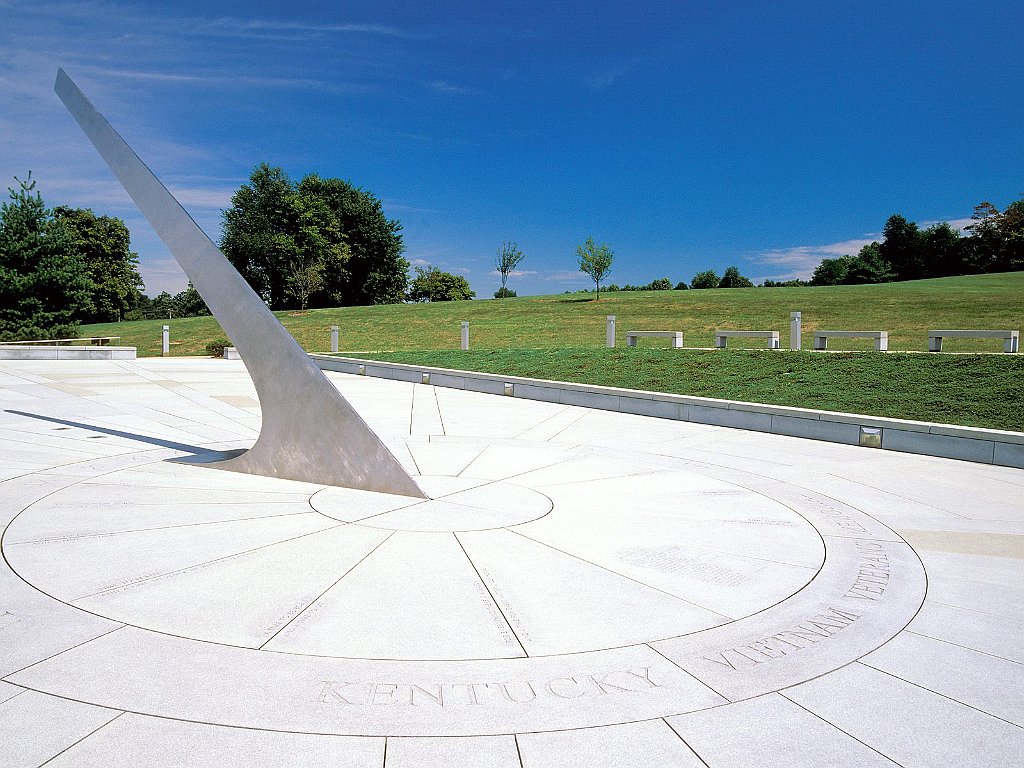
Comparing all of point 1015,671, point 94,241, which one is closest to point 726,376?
point 1015,671

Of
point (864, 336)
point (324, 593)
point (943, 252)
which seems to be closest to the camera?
point (324, 593)

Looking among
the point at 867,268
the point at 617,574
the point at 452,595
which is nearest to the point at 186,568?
the point at 452,595

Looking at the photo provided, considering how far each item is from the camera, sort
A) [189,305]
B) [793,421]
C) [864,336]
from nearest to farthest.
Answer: [793,421], [864,336], [189,305]

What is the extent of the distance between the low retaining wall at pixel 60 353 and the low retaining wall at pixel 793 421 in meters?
15.1

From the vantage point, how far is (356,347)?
35.1 metres

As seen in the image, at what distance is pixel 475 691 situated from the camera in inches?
120

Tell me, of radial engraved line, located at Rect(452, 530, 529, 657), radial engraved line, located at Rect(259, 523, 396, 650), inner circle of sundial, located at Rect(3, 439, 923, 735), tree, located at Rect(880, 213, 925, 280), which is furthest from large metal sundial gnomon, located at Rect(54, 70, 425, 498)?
tree, located at Rect(880, 213, 925, 280)

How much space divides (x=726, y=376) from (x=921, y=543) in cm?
927

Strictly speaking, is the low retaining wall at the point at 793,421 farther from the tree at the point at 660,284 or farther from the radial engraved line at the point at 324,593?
the tree at the point at 660,284

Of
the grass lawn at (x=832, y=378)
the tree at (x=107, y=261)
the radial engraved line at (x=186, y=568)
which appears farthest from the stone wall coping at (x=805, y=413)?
the tree at (x=107, y=261)

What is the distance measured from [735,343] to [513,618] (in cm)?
2476

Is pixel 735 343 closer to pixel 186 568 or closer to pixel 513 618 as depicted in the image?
pixel 513 618

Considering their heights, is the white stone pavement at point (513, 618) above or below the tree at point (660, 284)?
below

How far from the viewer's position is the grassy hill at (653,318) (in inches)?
1233
